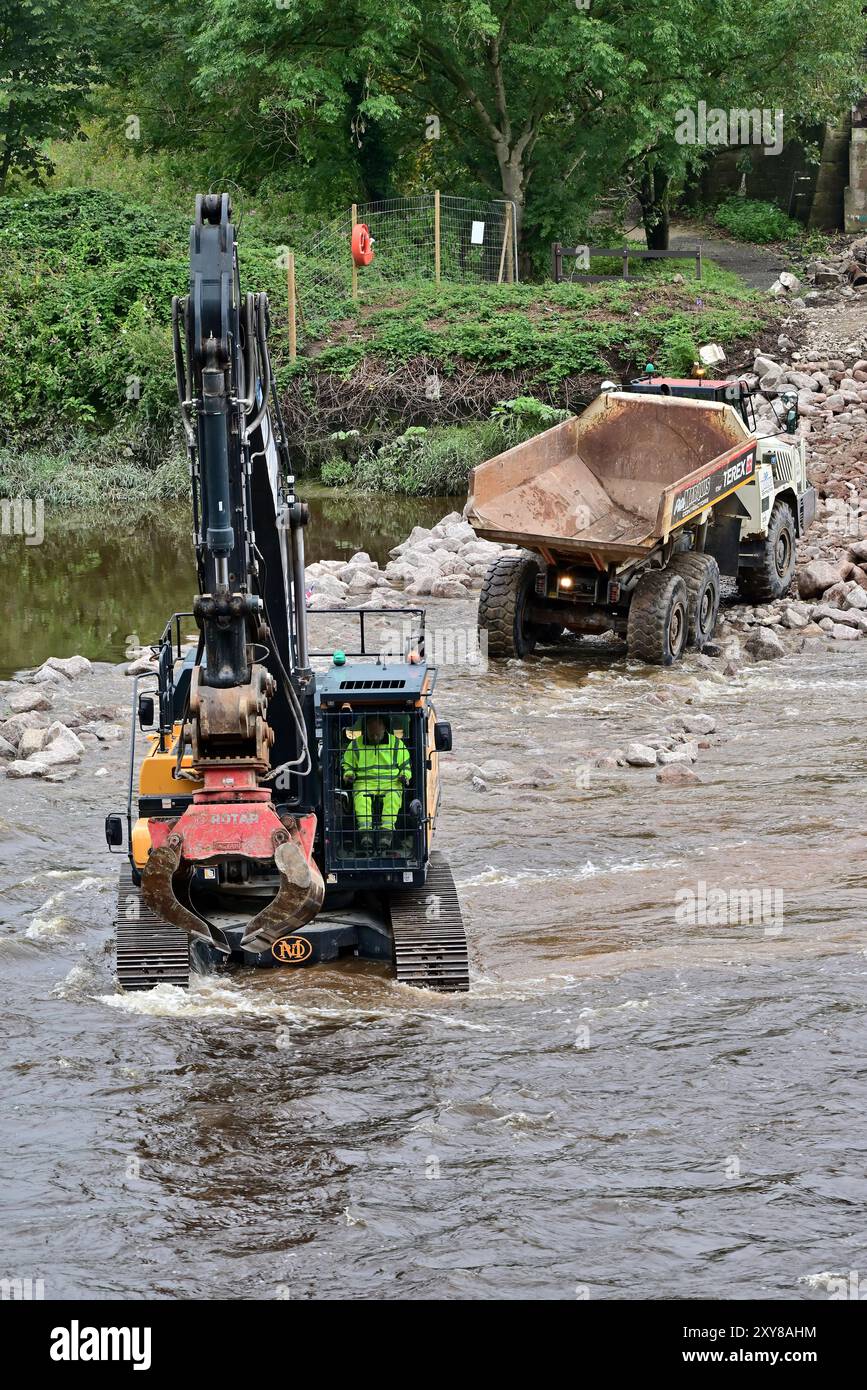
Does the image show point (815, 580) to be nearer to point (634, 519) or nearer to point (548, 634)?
point (634, 519)

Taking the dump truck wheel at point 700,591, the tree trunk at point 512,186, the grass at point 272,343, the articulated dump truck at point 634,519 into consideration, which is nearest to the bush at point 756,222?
the grass at point 272,343

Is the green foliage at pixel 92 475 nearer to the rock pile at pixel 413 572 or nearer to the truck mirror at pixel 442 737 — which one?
the rock pile at pixel 413 572

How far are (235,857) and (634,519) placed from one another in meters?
11.7

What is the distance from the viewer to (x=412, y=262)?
113 feet

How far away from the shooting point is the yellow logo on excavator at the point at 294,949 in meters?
11.0

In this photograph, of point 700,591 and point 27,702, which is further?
point 700,591

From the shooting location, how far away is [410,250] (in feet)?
113

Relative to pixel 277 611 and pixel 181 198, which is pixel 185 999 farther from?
pixel 181 198

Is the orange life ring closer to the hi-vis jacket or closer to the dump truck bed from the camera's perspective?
the dump truck bed

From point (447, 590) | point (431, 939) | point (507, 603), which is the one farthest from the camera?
point (447, 590)

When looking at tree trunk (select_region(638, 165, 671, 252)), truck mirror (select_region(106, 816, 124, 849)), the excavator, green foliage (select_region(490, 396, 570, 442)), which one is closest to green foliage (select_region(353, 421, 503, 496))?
green foliage (select_region(490, 396, 570, 442))

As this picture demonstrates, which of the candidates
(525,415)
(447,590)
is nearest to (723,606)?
(447,590)

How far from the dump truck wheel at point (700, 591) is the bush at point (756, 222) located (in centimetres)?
2206
